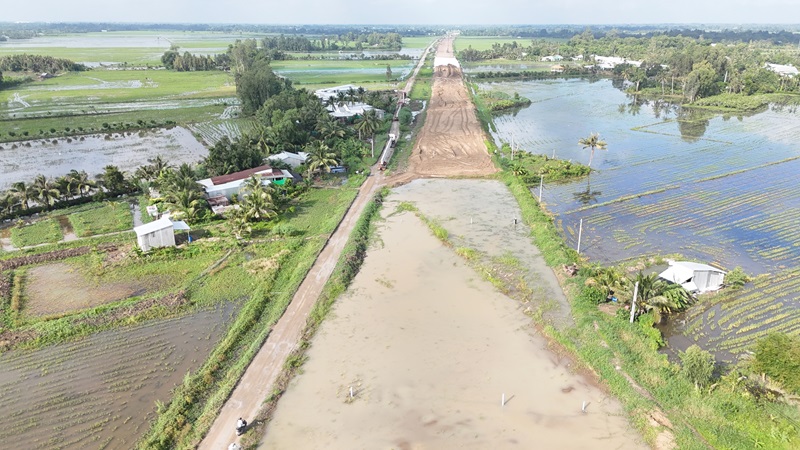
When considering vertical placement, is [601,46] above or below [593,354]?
above

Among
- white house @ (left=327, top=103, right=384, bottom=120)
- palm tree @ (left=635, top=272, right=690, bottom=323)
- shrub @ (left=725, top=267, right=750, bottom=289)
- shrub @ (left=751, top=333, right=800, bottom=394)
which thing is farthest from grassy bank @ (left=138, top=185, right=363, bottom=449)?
white house @ (left=327, top=103, right=384, bottom=120)

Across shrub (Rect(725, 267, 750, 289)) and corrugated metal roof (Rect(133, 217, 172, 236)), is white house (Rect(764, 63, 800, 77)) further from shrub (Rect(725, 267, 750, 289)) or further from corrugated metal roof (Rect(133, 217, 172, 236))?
corrugated metal roof (Rect(133, 217, 172, 236))

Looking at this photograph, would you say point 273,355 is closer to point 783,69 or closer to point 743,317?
point 743,317

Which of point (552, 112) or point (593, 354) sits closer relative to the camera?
point (593, 354)

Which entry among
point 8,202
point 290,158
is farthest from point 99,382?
point 290,158

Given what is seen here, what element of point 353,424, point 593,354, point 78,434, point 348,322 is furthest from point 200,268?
point 593,354

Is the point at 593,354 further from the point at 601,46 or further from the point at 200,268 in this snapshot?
the point at 601,46
